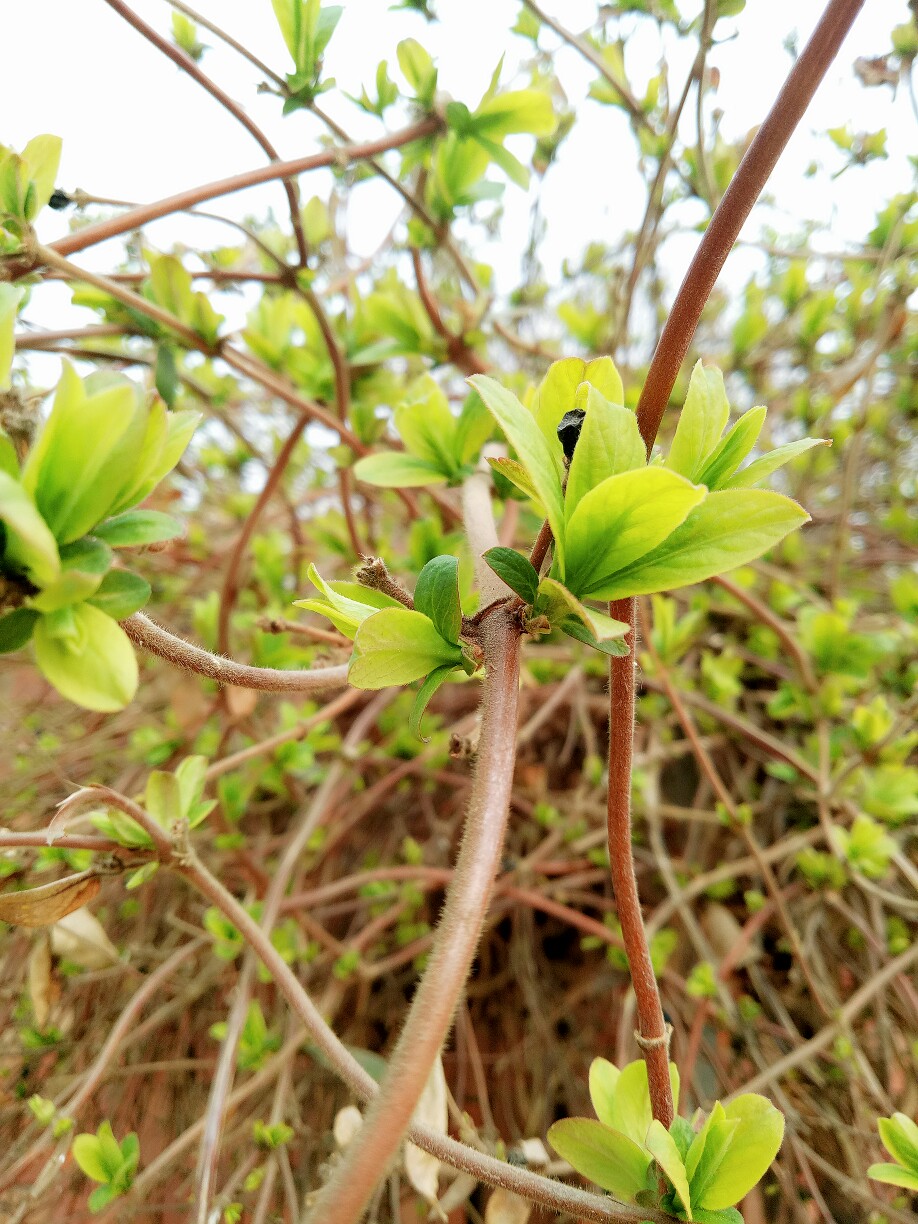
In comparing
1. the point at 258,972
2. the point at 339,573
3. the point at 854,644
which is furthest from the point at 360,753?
the point at 854,644

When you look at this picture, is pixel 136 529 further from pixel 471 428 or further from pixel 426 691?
pixel 471 428

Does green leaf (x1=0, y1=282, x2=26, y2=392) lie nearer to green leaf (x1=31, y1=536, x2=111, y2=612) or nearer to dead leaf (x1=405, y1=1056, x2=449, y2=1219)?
green leaf (x1=31, y1=536, x2=111, y2=612)

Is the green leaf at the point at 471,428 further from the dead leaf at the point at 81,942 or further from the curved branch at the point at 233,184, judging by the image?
the dead leaf at the point at 81,942

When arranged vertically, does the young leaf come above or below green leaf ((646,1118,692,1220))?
above

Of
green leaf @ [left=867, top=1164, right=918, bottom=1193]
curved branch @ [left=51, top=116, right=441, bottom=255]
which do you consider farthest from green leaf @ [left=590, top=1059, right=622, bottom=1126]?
curved branch @ [left=51, top=116, right=441, bottom=255]

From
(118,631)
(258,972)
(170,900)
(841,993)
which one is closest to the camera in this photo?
(118,631)

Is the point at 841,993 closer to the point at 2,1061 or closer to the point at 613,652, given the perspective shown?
the point at 613,652
